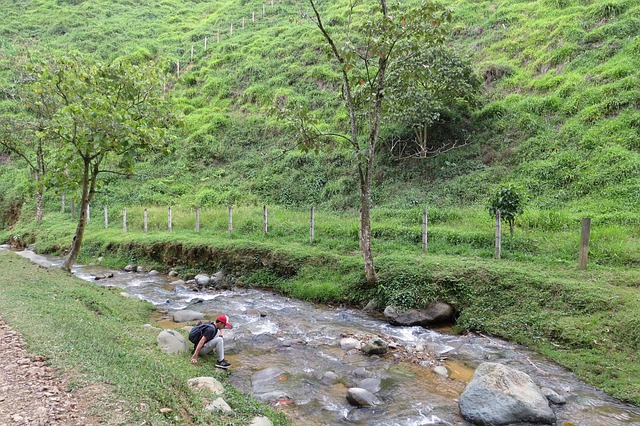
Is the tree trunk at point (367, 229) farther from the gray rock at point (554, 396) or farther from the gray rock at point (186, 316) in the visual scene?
the gray rock at point (554, 396)

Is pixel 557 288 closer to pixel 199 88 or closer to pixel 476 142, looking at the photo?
pixel 476 142

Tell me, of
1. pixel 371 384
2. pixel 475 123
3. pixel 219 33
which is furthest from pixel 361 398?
pixel 219 33

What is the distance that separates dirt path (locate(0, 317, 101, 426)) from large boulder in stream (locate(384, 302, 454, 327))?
25.5 feet

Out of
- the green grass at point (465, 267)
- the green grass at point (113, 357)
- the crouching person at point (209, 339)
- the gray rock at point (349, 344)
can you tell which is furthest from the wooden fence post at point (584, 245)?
the crouching person at point (209, 339)

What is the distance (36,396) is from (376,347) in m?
6.30

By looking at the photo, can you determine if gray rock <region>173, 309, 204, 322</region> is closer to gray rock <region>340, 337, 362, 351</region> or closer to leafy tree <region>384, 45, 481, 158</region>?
gray rock <region>340, 337, 362, 351</region>

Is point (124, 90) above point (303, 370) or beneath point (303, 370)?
above

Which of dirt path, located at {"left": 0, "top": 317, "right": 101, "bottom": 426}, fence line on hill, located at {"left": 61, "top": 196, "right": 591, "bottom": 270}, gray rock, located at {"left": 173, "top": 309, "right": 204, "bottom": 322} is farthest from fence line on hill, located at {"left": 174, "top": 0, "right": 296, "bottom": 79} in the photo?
dirt path, located at {"left": 0, "top": 317, "right": 101, "bottom": 426}

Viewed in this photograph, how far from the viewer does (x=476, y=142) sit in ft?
70.2

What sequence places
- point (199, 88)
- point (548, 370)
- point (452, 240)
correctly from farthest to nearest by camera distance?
point (199, 88)
point (452, 240)
point (548, 370)

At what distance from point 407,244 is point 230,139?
21.2 metres

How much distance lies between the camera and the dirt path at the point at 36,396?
4.30 m

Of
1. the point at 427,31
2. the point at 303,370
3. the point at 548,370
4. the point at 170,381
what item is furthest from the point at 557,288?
the point at 170,381

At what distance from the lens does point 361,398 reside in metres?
7.01
